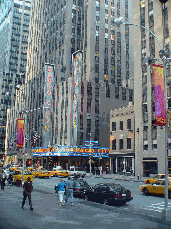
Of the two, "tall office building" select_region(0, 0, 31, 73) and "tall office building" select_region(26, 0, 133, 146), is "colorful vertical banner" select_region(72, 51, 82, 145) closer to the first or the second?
"tall office building" select_region(26, 0, 133, 146)

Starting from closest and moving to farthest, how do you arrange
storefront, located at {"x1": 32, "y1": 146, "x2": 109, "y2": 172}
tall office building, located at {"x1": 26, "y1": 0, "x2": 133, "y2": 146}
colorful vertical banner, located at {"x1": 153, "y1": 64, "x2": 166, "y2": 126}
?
colorful vertical banner, located at {"x1": 153, "y1": 64, "x2": 166, "y2": 126}
storefront, located at {"x1": 32, "y1": 146, "x2": 109, "y2": 172}
tall office building, located at {"x1": 26, "y1": 0, "x2": 133, "y2": 146}

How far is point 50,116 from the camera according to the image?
262 feet

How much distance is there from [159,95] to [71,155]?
51446mm

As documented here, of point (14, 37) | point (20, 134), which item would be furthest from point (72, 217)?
point (14, 37)

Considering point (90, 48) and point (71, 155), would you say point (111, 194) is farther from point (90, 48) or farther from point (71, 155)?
point (90, 48)

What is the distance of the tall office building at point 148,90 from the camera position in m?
46.1

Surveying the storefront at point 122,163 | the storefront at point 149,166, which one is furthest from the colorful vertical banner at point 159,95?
the storefront at point 122,163

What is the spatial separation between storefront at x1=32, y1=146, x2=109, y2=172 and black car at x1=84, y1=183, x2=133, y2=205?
42.1 meters

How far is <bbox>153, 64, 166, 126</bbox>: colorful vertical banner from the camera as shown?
1410 centimetres

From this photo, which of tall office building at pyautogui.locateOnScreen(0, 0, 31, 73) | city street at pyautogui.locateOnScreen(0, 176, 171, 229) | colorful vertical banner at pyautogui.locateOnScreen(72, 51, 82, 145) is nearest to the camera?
city street at pyautogui.locateOnScreen(0, 176, 171, 229)

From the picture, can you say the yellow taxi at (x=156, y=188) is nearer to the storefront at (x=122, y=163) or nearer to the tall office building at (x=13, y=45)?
the storefront at (x=122, y=163)

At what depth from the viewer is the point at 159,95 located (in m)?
14.3

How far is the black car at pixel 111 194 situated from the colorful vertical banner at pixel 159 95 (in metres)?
6.38

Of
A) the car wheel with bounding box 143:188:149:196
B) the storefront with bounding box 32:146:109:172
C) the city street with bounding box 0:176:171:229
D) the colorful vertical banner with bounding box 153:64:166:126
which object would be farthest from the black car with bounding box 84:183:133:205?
the storefront with bounding box 32:146:109:172
